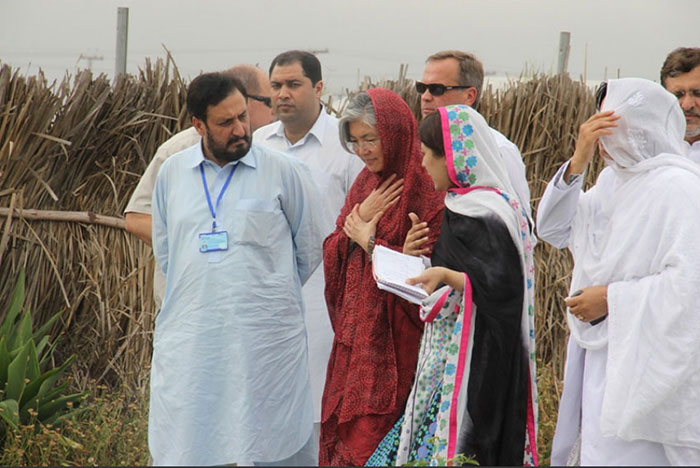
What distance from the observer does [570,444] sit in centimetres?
436

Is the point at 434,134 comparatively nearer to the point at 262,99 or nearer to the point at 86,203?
the point at 262,99

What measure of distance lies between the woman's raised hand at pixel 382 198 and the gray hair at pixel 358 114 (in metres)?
0.23

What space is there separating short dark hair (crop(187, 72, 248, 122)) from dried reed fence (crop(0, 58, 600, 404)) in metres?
2.77

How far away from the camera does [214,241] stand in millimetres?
4516

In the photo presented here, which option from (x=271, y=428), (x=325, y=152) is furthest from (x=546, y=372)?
(x=271, y=428)

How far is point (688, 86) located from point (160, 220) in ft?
8.20

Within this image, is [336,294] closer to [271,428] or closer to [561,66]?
[271,428]

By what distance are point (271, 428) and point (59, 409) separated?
255 cm

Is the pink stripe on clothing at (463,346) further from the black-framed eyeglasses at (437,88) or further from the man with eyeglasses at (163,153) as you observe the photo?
the man with eyeglasses at (163,153)

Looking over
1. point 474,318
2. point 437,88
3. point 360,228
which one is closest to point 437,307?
point 474,318

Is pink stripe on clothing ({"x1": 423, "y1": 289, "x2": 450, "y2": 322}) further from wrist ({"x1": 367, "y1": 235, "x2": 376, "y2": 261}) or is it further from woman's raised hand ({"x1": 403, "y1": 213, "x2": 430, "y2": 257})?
wrist ({"x1": 367, "y1": 235, "x2": 376, "y2": 261})

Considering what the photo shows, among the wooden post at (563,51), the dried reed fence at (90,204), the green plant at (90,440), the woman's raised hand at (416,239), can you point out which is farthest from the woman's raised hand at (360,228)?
the wooden post at (563,51)

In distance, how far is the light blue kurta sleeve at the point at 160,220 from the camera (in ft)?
15.8

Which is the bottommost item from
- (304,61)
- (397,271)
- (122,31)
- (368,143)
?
(397,271)
